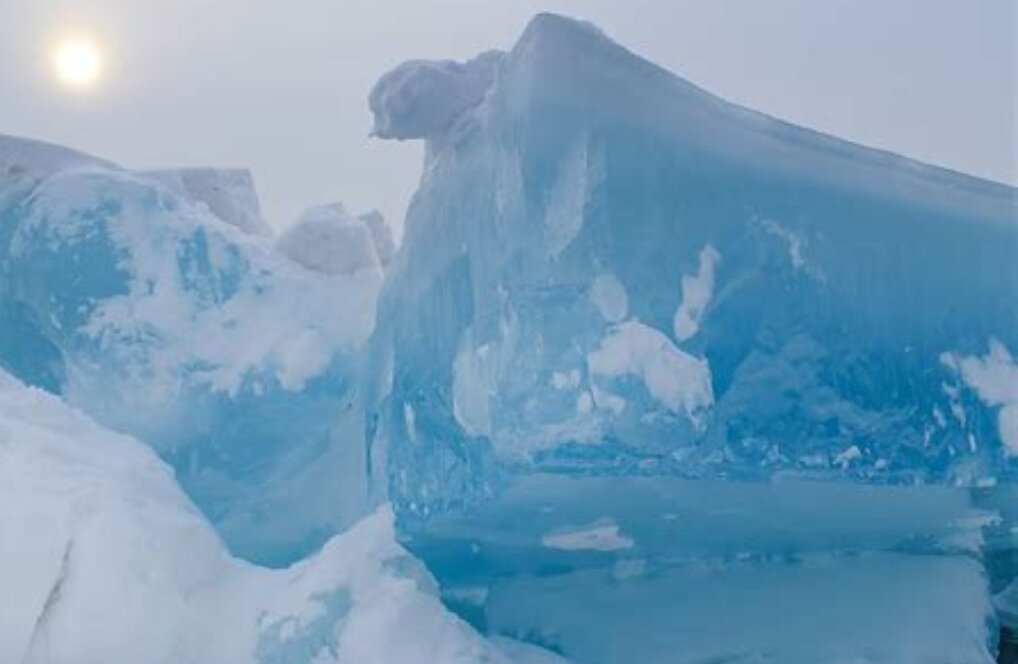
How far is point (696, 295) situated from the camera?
2908mm

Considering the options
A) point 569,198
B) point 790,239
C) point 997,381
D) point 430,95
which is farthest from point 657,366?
point 430,95

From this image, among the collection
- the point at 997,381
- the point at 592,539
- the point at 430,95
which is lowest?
the point at 592,539

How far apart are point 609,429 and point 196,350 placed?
2635 mm

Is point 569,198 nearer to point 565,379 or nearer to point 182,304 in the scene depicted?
point 565,379

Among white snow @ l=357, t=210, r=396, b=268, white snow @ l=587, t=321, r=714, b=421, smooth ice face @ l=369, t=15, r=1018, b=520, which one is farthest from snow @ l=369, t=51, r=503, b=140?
white snow @ l=357, t=210, r=396, b=268

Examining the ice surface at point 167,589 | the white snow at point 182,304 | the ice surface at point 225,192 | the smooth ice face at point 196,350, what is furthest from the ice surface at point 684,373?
the ice surface at point 225,192

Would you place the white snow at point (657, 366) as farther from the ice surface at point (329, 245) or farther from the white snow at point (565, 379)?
the ice surface at point (329, 245)

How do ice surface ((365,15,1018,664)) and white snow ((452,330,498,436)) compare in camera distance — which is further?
white snow ((452,330,498,436))

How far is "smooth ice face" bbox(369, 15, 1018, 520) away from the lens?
2.77 meters

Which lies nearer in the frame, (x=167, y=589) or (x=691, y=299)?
(x=691, y=299)

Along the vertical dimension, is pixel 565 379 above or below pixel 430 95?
below

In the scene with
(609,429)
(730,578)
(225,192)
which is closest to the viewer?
(609,429)

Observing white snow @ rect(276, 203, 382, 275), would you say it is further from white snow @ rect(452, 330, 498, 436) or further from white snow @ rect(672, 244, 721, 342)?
white snow @ rect(672, 244, 721, 342)

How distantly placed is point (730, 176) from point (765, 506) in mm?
1028
